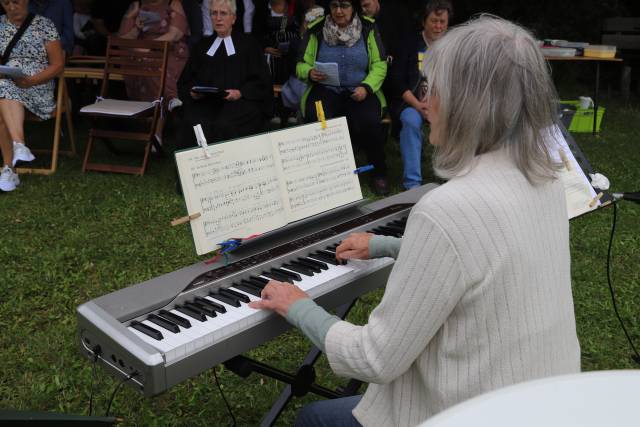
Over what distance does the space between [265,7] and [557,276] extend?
21.1 ft

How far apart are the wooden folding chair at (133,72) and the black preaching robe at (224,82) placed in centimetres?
43

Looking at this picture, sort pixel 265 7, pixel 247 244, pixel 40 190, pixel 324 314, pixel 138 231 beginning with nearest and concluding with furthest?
pixel 324 314
pixel 247 244
pixel 138 231
pixel 40 190
pixel 265 7

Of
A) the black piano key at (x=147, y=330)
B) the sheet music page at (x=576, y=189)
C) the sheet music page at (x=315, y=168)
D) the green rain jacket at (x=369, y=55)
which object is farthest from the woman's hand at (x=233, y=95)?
the black piano key at (x=147, y=330)

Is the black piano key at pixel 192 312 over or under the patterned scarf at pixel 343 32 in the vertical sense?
under

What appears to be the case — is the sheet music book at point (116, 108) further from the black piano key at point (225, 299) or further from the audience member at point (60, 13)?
the black piano key at point (225, 299)

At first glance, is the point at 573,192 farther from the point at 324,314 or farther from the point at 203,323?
the point at 203,323

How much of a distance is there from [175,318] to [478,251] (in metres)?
0.73

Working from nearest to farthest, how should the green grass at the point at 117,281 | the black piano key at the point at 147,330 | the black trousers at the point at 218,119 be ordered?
the black piano key at the point at 147,330 < the green grass at the point at 117,281 < the black trousers at the point at 218,119

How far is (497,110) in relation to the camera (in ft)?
4.11

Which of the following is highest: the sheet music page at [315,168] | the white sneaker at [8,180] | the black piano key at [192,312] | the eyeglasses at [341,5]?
the eyeglasses at [341,5]

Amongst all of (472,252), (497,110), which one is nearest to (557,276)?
(472,252)

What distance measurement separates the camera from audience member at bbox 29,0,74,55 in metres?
6.65

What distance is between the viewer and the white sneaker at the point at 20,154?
5180mm

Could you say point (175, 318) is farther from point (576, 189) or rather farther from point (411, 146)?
point (411, 146)
